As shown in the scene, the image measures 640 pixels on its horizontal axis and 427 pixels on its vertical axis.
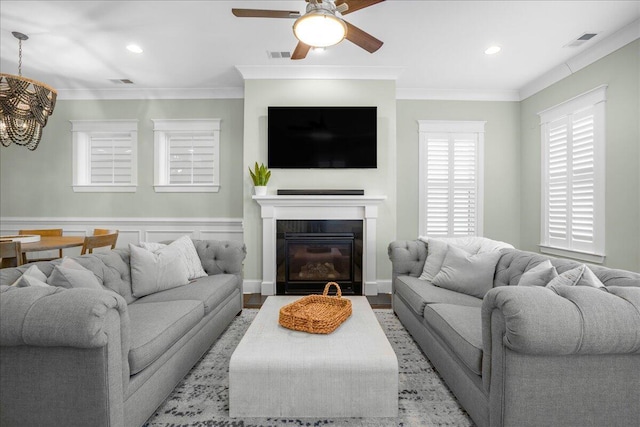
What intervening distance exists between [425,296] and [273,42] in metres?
2.83

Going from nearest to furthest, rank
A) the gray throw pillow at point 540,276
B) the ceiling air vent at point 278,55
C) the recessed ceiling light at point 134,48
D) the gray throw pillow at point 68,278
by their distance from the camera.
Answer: the gray throw pillow at point 68,278 → the gray throw pillow at point 540,276 → the recessed ceiling light at point 134,48 → the ceiling air vent at point 278,55

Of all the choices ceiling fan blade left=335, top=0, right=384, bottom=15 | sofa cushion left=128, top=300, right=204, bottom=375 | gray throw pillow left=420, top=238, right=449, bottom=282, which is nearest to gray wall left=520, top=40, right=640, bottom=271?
gray throw pillow left=420, top=238, right=449, bottom=282

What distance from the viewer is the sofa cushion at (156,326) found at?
1.50 m

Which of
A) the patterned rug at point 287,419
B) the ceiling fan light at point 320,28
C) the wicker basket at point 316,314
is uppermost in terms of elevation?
the ceiling fan light at point 320,28

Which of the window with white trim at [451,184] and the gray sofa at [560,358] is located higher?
the window with white trim at [451,184]

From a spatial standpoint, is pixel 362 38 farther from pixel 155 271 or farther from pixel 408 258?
pixel 155 271

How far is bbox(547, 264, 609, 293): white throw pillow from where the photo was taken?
1.51 meters

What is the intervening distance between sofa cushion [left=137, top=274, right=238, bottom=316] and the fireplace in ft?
3.68

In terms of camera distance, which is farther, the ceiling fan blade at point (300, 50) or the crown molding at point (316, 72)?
the crown molding at point (316, 72)

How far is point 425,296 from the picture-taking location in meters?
2.33

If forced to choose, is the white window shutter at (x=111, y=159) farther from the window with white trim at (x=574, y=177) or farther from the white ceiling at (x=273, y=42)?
the window with white trim at (x=574, y=177)

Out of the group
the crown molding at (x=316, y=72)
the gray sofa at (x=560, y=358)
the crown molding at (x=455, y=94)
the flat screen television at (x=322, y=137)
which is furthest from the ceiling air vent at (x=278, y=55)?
the gray sofa at (x=560, y=358)

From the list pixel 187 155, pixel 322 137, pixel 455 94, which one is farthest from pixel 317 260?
pixel 455 94

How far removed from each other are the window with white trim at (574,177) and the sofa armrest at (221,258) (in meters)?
3.72
